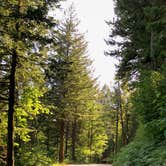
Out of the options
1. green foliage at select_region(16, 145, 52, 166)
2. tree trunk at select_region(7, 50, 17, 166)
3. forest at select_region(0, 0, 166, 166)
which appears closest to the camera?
forest at select_region(0, 0, 166, 166)

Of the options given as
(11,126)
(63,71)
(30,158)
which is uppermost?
(63,71)

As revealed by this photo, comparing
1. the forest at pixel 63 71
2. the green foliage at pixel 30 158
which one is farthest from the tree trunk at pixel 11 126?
the green foliage at pixel 30 158

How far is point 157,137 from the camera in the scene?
9.19 meters

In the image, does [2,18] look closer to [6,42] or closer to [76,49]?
[6,42]

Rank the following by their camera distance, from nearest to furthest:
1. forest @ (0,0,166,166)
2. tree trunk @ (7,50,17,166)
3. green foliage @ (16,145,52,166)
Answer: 1. forest @ (0,0,166,166)
2. tree trunk @ (7,50,17,166)
3. green foliage @ (16,145,52,166)

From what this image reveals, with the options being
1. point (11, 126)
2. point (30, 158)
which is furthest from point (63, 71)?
point (30, 158)

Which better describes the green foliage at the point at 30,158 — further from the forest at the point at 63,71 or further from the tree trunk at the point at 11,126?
the tree trunk at the point at 11,126

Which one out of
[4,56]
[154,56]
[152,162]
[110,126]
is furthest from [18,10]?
[110,126]

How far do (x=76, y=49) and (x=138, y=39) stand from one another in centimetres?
1303

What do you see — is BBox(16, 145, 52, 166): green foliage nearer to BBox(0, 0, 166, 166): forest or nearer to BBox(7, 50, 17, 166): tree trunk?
BBox(0, 0, 166, 166): forest

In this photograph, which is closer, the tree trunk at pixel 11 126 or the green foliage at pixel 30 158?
the tree trunk at pixel 11 126

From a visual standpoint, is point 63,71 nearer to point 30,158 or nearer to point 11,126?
point 11,126

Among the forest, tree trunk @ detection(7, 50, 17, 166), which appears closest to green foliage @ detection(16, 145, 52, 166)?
the forest

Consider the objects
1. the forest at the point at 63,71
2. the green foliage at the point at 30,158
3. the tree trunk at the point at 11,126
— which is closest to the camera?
the forest at the point at 63,71
